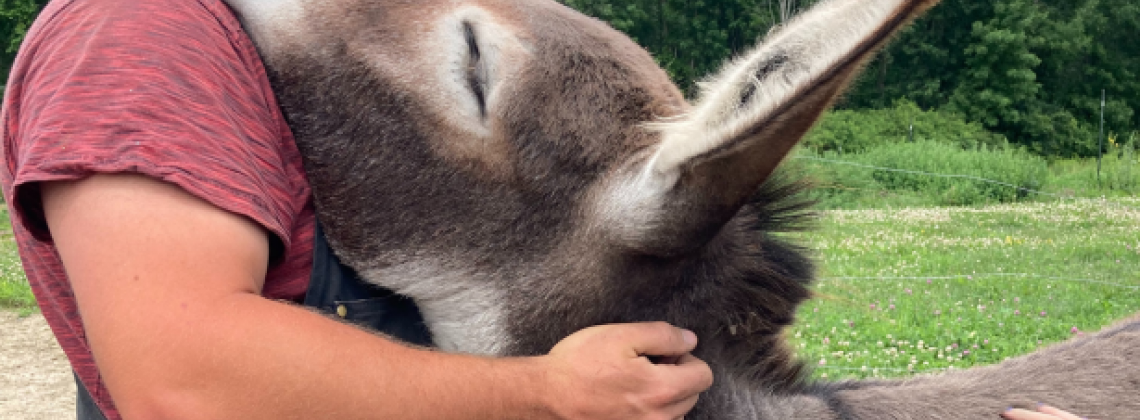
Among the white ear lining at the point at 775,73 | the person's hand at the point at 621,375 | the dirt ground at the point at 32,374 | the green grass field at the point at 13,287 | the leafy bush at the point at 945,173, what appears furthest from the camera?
the leafy bush at the point at 945,173

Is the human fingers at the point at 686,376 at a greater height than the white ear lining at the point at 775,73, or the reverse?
the white ear lining at the point at 775,73

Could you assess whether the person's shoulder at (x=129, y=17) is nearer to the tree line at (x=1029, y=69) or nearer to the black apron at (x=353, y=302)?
the black apron at (x=353, y=302)

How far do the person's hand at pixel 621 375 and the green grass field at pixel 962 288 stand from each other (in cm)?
62

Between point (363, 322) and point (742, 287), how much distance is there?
0.77 m

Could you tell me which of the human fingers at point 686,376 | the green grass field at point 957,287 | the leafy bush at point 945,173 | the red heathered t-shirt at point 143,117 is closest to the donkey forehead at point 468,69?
the red heathered t-shirt at point 143,117

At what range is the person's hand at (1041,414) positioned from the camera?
84.1 inches

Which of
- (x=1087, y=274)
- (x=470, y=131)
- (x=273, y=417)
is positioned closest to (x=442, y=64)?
(x=470, y=131)

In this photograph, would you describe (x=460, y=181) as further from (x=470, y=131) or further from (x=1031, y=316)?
(x=1031, y=316)

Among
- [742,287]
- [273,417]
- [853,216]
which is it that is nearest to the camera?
[273,417]

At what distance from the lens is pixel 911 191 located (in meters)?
17.6

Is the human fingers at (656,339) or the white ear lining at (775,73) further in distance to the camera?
the human fingers at (656,339)

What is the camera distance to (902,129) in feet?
103

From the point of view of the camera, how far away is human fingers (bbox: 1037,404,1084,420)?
214cm

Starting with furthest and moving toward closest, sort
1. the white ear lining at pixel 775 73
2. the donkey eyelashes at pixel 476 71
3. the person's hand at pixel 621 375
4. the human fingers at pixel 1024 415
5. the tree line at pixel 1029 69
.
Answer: the tree line at pixel 1029 69 < the human fingers at pixel 1024 415 < the donkey eyelashes at pixel 476 71 < the person's hand at pixel 621 375 < the white ear lining at pixel 775 73
